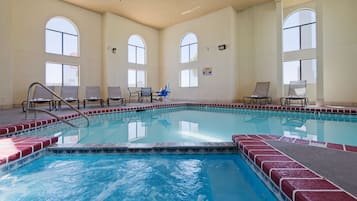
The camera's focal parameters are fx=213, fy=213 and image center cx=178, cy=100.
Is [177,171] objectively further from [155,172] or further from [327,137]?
[327,137]

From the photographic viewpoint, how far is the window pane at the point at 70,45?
818 cm

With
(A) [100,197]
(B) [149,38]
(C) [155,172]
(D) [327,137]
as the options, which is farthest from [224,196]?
(B) [149,38]

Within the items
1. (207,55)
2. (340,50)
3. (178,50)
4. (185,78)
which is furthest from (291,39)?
(178,50)

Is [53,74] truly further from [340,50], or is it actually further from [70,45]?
[340,50]

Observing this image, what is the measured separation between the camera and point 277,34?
7.78 metres

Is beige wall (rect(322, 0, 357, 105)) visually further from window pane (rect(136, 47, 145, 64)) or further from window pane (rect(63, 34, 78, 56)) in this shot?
window pane (rect(63, 34, 78, 56))

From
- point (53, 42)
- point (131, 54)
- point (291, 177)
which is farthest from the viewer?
point (131, 54)

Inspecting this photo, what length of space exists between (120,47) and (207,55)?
4.01 metres

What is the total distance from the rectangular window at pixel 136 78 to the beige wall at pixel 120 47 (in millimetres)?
224

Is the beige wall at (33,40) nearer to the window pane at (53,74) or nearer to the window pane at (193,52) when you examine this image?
the window pane at (53,74)

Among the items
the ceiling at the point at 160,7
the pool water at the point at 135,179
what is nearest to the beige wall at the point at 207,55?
the ceiling at the point at 160,7

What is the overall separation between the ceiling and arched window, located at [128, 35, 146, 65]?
0.96 m

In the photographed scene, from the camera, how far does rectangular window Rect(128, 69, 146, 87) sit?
1047 centimetres

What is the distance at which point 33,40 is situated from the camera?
7227mm
